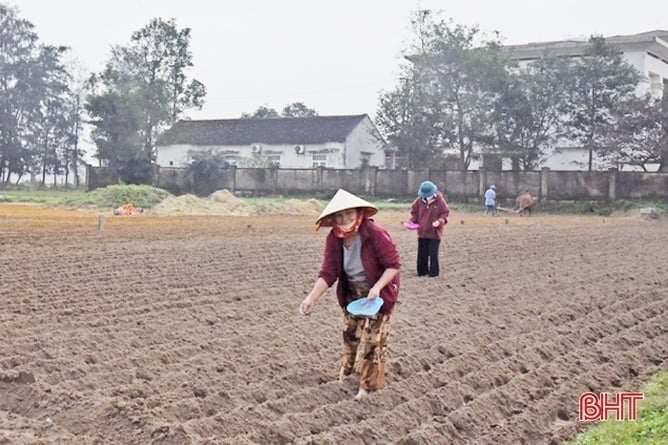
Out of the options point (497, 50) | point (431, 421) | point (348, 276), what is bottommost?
point (431, 421)

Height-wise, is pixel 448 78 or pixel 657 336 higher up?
pixel 448 78

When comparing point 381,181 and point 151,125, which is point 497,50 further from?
point 151,125

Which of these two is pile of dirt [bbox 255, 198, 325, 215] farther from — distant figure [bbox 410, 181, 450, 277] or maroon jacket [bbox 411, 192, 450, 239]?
maroon jacket [bbox 411, 192, 450, 239]

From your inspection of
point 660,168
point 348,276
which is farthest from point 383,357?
point 660,168

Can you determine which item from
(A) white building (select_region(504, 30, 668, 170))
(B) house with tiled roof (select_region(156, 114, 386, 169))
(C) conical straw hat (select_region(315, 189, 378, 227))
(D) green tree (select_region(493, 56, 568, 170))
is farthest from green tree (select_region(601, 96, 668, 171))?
(C) conical straw hat (select_region(315, 189, 378, 227))

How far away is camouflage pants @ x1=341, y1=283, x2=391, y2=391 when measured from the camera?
583 cm

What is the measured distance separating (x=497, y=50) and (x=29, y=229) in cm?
2662

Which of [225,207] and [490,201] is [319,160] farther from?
[225,207]

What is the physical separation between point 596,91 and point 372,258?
33.3 meters

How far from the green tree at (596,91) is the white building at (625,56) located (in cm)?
231

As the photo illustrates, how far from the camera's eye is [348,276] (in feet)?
19.7

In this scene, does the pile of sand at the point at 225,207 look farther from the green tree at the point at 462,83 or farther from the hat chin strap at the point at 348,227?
the hat chin strap at the point at 348,227

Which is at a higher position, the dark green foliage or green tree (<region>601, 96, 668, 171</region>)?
green tree (<region>601, 96, 668, 171</region>)

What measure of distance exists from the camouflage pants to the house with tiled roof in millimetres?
39496
